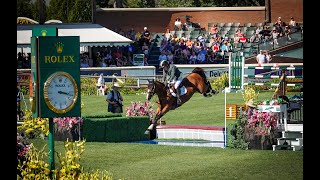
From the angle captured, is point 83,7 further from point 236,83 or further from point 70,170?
point 70,170

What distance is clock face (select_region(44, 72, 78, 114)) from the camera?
5312 millimetres

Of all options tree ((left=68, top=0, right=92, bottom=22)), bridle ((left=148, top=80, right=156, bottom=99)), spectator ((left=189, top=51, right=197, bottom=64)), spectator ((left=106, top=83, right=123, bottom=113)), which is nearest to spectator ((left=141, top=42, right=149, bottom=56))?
spectator ((left=189, top=51, right=197, bottom=64))

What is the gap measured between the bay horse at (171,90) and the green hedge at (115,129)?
300 mm

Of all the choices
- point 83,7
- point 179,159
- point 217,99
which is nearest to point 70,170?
point 179,159

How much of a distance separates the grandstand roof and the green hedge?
16816mm

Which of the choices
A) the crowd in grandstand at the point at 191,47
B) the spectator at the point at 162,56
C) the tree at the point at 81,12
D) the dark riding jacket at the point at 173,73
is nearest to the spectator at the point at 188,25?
the crowd in grandstand at the point at 191,47

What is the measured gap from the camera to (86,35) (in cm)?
3597

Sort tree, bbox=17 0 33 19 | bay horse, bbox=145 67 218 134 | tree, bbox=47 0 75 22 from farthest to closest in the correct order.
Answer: tree, bbox=47 0 75 22, tree, bbox=17 0 33 19, bay horse, bbox=145 67 218 134

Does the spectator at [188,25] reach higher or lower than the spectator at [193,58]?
higher

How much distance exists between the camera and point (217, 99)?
26375mm

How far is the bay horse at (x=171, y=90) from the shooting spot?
19.7 m

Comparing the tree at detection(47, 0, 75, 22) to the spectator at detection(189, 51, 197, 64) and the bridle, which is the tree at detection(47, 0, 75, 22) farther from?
the bridle

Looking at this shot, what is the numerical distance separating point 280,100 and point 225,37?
20255mm

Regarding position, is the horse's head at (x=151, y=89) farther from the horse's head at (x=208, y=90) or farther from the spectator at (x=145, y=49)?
the spectator at (x=145, y=49)
